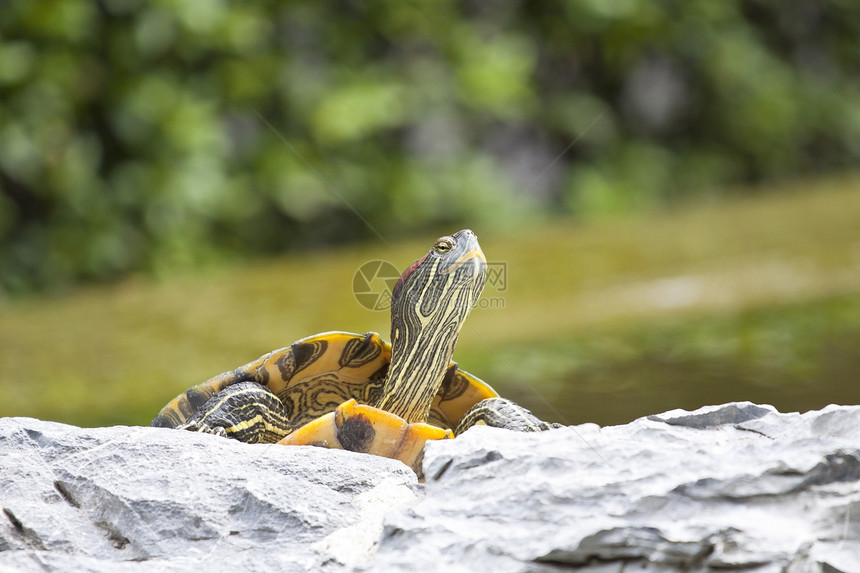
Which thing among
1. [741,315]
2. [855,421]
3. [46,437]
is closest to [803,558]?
[855,421]

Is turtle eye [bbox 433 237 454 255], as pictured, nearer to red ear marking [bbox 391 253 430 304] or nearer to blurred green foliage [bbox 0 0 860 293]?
red ear marking [bbox 391 253 430 304]

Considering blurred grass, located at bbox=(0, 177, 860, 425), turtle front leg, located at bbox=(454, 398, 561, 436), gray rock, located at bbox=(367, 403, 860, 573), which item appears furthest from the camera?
blurred grass, located at bbox=(0, 177, 860, 425)

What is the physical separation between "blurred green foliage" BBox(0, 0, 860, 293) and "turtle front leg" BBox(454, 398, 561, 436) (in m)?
2.85

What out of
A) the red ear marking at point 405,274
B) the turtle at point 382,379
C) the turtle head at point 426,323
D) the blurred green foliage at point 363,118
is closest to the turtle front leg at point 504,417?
the turtle at point 382,379

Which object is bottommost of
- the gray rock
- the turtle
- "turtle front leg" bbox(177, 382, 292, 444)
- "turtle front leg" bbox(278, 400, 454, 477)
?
the gray rock

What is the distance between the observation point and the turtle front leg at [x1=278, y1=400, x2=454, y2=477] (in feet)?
4.08

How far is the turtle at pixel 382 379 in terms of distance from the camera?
53.9 inches

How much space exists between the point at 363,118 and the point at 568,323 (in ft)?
6.73

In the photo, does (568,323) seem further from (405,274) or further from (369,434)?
(369,434)

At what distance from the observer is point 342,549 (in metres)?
0.98

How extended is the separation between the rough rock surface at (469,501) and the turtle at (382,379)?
198 mm

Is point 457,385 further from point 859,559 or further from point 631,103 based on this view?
point 631,103

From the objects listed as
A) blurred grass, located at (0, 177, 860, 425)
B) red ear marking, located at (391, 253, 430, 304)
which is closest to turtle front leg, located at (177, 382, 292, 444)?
red ear marking, located at (391, 253, 430, 304)

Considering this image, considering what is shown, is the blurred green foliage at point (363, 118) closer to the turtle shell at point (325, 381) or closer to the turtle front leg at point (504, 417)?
the turtle shell at point (325, 381)
